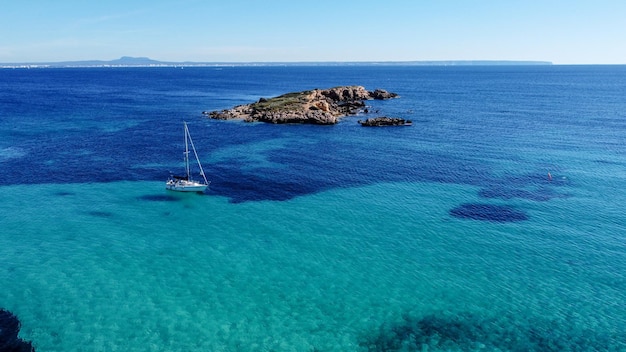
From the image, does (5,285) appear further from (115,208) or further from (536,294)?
(536,294)

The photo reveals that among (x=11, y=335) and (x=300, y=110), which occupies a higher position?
(x=300, y=110)

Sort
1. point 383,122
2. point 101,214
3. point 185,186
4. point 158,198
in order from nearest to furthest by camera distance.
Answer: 1. point 101,214
2. point 158,198
3. point 185,186
4. point 383,122

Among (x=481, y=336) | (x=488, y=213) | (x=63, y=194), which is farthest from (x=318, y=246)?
(x=63, y=194)

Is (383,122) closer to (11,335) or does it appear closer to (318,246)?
(318,246)

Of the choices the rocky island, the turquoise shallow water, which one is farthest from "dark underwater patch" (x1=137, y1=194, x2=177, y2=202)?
the rocky island

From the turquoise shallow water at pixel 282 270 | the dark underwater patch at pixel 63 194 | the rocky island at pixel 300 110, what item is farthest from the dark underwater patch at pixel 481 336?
the rocky island at pixel 300 110

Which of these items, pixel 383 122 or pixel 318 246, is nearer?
pixel 318 246

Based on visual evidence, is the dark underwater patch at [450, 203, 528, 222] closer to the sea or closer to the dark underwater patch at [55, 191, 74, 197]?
the sea
